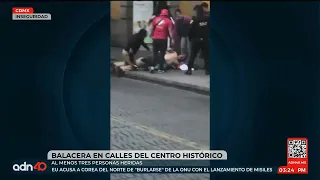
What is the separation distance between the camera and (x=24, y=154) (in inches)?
118

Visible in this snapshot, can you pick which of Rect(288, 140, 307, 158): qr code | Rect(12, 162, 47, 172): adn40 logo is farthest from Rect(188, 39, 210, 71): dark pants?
Rect(12, 162, 47, 172): adn40 logo

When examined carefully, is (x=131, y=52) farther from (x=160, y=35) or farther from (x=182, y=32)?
(x=182, y=32)

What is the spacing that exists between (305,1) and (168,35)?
2.65ft


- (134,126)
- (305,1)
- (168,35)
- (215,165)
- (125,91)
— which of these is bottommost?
(215,165)

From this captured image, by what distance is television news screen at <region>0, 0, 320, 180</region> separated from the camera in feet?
9.40

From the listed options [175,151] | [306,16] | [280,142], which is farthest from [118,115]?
[306,16]

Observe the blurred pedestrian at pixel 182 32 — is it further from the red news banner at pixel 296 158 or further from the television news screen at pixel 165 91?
the red news banner at pixel 296 158

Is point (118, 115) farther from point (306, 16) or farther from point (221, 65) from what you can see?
point (306, 16)

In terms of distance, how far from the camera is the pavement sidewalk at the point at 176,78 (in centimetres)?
296

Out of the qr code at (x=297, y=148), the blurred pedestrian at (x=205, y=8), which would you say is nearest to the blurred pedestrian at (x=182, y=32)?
the blurred pedestrian at (x=205, y=8)

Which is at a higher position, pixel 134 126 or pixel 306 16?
pixel 306 16

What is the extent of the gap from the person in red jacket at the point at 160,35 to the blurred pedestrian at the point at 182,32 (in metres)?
0.04

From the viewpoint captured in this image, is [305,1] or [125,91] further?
[125,91]

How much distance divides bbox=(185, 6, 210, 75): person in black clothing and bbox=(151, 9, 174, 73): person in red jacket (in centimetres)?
16
